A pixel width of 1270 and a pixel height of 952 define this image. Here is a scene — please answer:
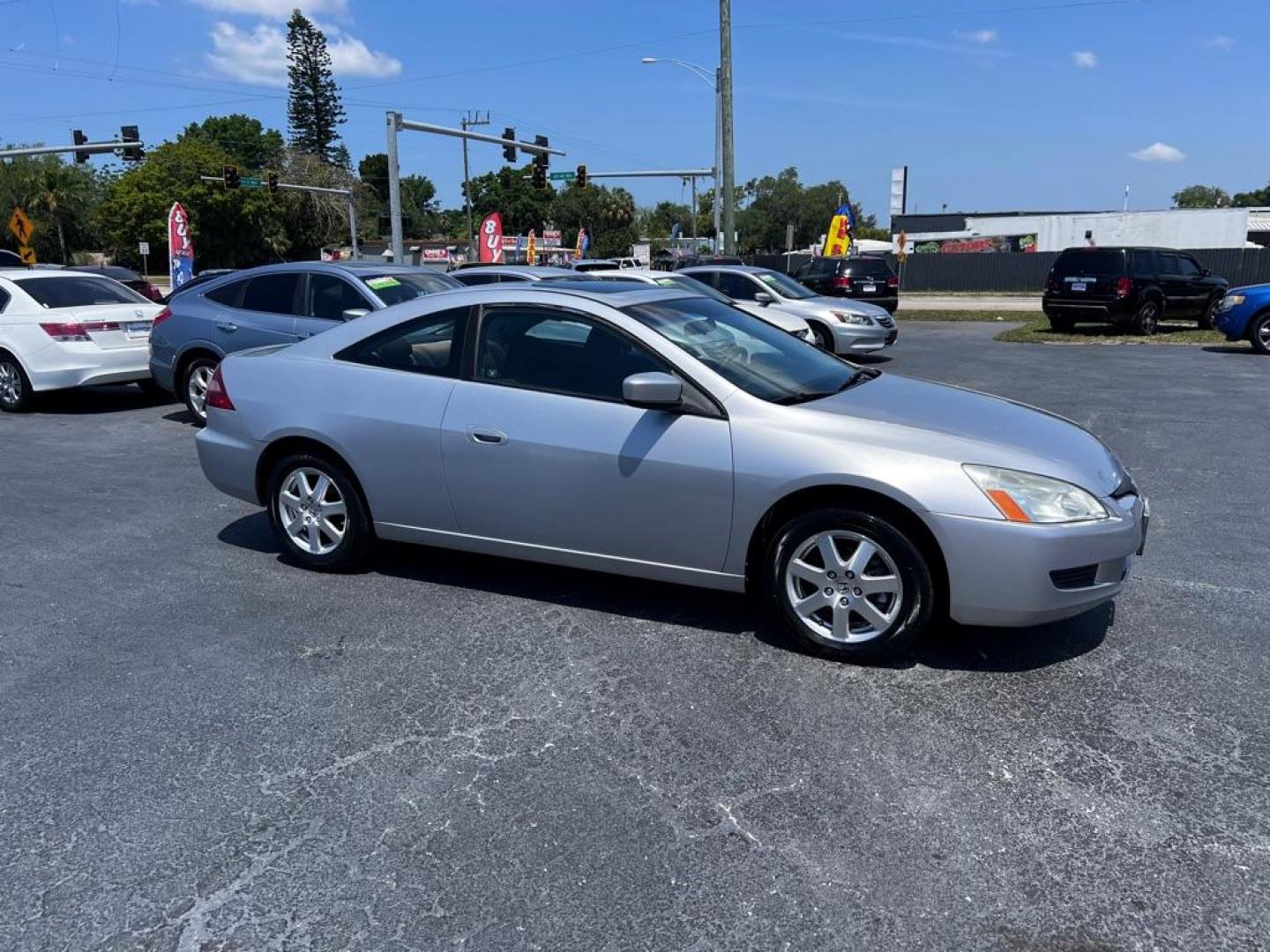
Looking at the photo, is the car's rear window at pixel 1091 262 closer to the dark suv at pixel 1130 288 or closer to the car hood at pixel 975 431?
the dark suv at pixel 1130 288

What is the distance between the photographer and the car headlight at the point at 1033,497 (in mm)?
4023

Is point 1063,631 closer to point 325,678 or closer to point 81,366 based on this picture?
point 325,678

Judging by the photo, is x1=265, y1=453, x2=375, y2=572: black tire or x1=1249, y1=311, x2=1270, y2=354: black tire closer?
x1=265, y1=453, x2=375, y2=572: black tire

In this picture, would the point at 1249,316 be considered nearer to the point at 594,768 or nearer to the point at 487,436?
the point at 487,436

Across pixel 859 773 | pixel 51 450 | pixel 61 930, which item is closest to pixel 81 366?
pixel 51 450

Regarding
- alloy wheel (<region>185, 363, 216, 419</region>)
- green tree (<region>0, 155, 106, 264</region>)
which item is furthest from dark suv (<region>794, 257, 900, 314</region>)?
green tree (<region>0, 155, 106, 264</region>)

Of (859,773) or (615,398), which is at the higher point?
(615,398)

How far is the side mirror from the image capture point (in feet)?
14.3

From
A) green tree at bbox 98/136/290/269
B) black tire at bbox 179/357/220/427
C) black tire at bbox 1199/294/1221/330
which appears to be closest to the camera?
black tire at bbox 179/357/220/427

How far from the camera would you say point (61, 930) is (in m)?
2.72

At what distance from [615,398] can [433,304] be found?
1220 millimetres

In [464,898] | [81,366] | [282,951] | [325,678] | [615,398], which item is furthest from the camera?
[81,366]

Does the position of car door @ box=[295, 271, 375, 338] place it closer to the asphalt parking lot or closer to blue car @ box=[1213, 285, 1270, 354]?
the asphalt parking lot

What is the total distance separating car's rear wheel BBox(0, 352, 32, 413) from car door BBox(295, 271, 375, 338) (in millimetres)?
3738
